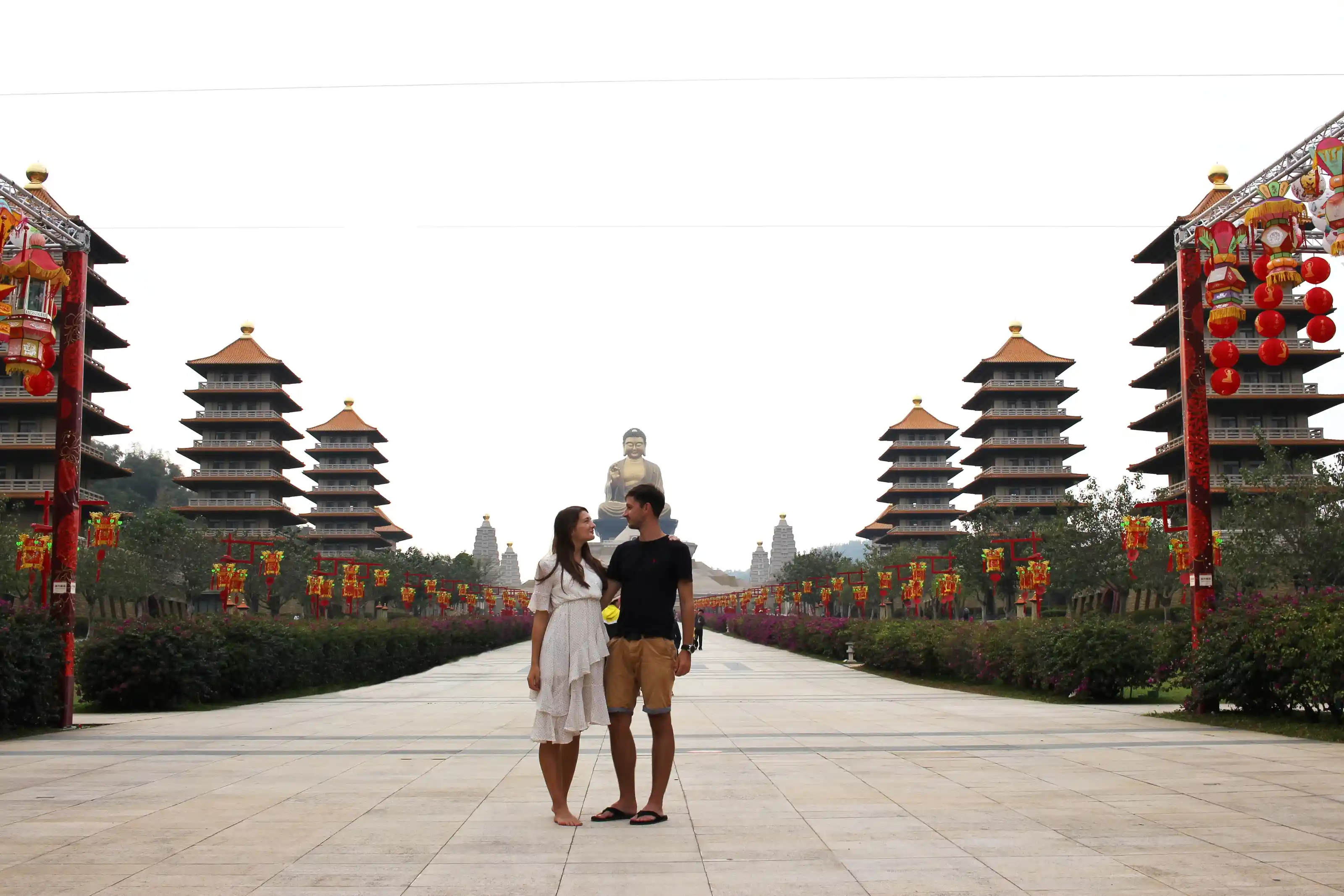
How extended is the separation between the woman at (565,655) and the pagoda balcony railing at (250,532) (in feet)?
203

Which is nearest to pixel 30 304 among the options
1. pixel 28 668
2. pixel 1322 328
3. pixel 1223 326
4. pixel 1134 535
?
pixel 28 668

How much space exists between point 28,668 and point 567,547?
26.0ft

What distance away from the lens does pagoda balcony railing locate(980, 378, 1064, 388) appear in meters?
73.9

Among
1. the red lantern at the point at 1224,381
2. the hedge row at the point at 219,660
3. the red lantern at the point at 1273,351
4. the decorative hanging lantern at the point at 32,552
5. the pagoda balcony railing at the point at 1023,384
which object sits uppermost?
the pagoda balcony railing at the point at 1023,384

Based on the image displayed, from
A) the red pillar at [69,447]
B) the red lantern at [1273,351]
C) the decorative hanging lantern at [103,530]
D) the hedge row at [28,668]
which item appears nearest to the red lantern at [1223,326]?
the red lantern at [1273,351]

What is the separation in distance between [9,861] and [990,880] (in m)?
4.17

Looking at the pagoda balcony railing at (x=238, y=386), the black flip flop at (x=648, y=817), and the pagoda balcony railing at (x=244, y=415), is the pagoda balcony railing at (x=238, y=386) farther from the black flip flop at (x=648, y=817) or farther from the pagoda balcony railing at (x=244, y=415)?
the black flip flop at (x=648, y=817)

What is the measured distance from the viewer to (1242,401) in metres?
52.5

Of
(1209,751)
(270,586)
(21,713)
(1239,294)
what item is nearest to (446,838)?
(1209,751)

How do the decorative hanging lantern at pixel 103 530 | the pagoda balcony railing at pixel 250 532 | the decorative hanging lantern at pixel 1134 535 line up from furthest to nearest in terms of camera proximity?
the pagoda balcony railing at pixel 250 532
the decorative hanging lantern at pixel 1134 535
the decorative hanging lantern at pixel 103 530

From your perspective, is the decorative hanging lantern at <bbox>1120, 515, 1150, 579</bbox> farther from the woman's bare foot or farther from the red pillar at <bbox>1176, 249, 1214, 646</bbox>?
the woman's bare foot

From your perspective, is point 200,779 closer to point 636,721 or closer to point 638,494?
point 638,494

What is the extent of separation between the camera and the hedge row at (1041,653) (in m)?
15.7

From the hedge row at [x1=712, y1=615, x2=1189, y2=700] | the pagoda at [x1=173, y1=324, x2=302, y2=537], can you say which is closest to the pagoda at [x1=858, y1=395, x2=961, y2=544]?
the pagoda at [x1=173, y1=324, x2=302, y2=537]
